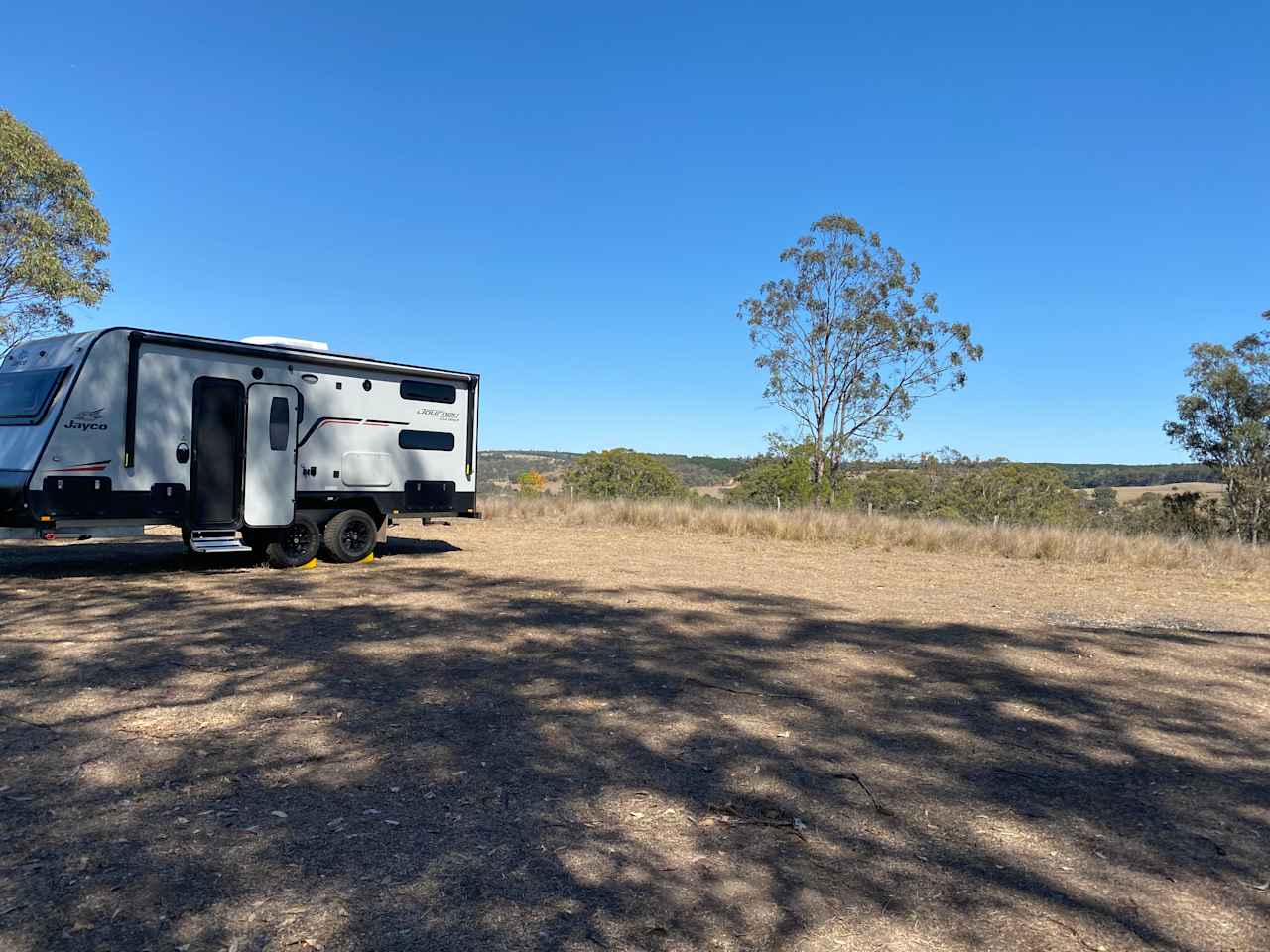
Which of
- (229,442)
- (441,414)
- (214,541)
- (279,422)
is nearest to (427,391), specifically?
(441,414)

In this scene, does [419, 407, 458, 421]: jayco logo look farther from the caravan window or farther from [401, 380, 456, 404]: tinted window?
the caravan window

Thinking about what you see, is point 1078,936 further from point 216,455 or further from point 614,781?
point 216,455

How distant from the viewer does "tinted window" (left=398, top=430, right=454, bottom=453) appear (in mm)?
12789

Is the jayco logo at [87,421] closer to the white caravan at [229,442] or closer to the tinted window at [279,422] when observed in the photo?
the white caravan at [229,442]

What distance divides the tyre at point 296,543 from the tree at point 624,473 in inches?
1292

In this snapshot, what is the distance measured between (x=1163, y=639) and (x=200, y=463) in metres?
11.3

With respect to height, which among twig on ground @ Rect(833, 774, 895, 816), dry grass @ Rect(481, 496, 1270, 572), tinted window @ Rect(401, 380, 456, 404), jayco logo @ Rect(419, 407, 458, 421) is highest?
tinted window @ Rect(401, 380, 456, 404)

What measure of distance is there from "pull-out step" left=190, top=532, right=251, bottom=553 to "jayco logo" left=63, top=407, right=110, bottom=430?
1756 mm

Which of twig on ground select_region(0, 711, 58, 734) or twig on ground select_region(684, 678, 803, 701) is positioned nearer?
twig on ground select_region(0, 711, 58, 734)

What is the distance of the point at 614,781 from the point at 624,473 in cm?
4670

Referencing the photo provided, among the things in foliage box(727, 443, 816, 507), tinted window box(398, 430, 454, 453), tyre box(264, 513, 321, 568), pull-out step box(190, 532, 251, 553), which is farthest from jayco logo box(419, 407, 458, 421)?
foliage box(727, 443, 816, 507)

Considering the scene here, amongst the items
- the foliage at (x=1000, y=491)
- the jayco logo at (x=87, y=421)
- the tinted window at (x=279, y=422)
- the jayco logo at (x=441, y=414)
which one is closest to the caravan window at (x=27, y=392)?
the jayco logo at (x=87, y=421)

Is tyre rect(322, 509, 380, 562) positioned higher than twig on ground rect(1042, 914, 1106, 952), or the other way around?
tyre rect(322, 509, 380, 562)

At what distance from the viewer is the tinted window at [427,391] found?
1276 centimetres
